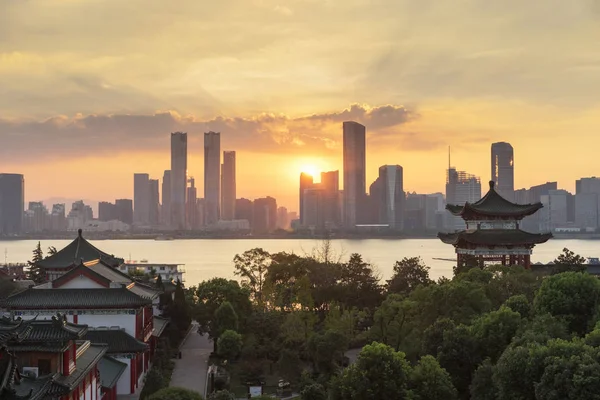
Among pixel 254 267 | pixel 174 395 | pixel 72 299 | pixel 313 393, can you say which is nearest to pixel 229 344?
pixel 72 299

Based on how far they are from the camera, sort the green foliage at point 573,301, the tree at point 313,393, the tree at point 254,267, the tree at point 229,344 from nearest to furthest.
→ 1. the green foliage at point 573,301
2. the tree at point 313,393
3. the tree at point 229,344
4. the tree at point 254,267

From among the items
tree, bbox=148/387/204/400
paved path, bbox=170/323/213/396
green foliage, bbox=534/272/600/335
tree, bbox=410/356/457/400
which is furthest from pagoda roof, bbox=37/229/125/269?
green foliage, bbox=534/272/600/335

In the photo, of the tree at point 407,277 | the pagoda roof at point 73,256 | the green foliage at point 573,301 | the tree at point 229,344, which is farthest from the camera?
the tree at point 407,277

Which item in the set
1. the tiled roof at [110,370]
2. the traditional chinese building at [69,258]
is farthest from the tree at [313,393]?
the traditional chinese building at [69,258]

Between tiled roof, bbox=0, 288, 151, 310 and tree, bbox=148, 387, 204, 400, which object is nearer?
tree, bbox=148, 387, 204, 400

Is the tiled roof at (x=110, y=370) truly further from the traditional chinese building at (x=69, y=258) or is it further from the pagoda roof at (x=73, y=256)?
the pagoda roof at (x=73, y=256)

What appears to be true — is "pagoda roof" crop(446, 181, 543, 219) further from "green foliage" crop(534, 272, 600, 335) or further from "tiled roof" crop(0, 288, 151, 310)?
"tiled roof" crop(0, 288, 151, 310)

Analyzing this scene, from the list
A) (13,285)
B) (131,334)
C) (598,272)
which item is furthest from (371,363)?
(13,285)
